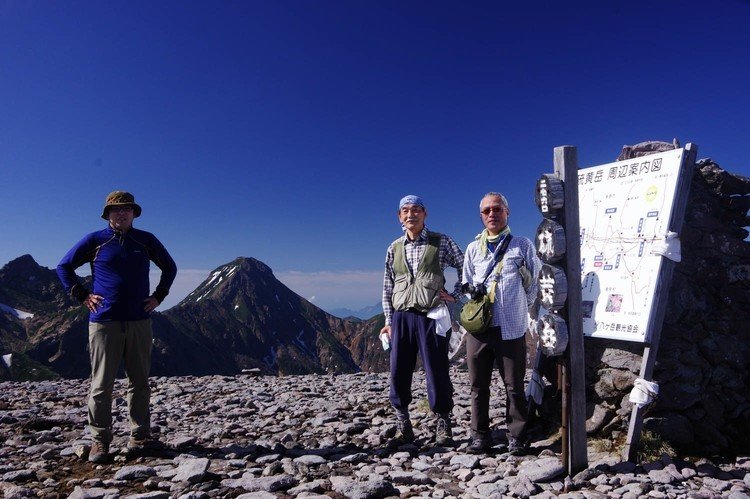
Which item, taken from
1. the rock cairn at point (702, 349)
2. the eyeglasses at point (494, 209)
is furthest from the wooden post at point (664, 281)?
the eyeglasses at point (494, 209)

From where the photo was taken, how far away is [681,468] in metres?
6.29

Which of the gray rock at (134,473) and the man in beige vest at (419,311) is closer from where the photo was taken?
the gray rock at (134,473)

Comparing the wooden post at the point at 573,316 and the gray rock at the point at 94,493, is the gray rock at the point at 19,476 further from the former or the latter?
the wooden post at the point at 573,316

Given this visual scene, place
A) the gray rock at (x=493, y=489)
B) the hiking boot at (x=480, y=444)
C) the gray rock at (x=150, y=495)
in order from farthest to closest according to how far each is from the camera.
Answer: the hiking boot at (x=480, y=444), the gray rock at (x=493, y=489), the gray rock at (x=150, y=495)

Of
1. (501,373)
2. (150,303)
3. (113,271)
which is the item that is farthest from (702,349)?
(113,271)

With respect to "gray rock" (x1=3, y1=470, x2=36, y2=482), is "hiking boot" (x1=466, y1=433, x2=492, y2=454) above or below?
above

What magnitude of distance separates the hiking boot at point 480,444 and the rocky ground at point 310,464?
0.13 metres

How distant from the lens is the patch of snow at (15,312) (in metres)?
124

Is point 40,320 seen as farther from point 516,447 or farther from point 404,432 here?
point 516,447

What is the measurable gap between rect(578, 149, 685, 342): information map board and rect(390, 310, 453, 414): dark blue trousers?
8.00 ft

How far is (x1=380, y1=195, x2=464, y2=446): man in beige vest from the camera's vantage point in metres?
7.43

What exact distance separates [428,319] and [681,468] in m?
4.14

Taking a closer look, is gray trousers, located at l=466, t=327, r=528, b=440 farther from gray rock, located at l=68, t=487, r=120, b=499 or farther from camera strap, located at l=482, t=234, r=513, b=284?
gray rock, located at l=68, t=487, r=120, b=499

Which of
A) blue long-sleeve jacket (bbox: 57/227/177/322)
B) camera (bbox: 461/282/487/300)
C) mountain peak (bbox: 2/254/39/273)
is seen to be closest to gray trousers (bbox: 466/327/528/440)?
camera (bbox: 461/282/487/300)
